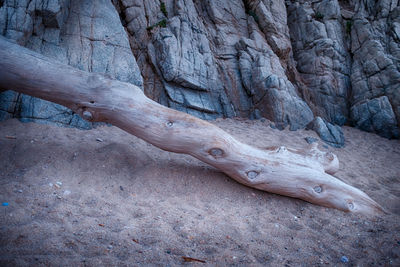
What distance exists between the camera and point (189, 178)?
3.44 meters

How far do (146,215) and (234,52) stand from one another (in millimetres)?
7532

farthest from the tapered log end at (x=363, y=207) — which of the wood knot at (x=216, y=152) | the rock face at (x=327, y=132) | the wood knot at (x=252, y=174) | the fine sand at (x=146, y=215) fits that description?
the rock face at (x=327, y=132)

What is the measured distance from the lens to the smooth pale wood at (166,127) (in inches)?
122

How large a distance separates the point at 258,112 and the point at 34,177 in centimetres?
656

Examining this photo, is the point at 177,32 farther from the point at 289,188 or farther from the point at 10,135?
the point at 289,188

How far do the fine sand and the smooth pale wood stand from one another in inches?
9.9

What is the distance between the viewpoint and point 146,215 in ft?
8.41

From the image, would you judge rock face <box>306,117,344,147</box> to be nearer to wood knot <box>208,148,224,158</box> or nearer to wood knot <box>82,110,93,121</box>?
wood knot <box>208,148,224,158</box>

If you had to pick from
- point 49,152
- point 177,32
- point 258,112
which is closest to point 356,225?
point 49,152

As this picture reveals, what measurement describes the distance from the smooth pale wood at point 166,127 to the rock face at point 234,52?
1.35 meters

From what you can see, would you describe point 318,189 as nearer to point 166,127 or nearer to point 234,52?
point 166,127

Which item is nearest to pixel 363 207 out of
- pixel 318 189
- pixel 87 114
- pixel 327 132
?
pixel 318 189

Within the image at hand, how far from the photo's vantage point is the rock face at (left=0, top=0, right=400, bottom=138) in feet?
15.8

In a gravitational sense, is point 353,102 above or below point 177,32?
below
